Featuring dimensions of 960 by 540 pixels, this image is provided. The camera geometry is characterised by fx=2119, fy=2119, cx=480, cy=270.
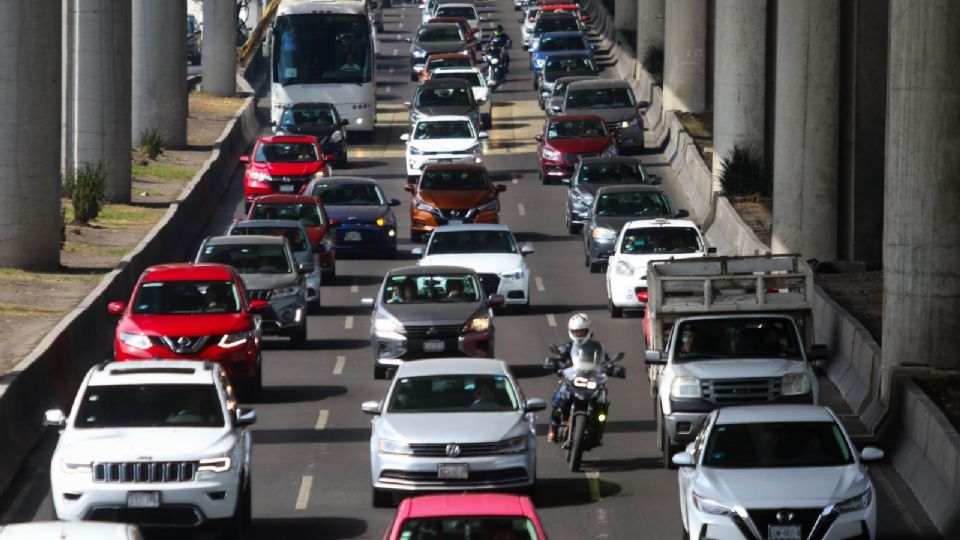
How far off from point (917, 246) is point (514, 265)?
1102 cm

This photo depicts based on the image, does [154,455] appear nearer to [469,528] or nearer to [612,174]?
[469,528]

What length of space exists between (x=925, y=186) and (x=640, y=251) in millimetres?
10163

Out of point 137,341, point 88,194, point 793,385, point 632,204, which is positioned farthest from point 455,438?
point 88,194

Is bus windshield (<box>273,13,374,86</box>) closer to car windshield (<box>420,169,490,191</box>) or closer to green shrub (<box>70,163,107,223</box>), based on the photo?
green shrub (<box>70,163,107,223</box>)

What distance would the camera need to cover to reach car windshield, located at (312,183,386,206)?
142ft

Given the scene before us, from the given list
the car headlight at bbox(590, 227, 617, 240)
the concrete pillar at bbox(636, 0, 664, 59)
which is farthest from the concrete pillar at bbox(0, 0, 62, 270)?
the concrete pillar at bbox(636, 0, 664, 59)

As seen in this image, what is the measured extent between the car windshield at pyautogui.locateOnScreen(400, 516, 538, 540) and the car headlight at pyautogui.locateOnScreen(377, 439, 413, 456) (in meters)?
5.96

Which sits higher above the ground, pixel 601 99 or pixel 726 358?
pixel 601 99

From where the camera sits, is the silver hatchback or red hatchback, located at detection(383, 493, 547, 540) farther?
the silver hatchback

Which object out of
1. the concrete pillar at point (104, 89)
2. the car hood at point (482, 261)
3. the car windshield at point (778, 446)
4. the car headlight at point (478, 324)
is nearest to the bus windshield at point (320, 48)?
the concrete pillar at point (104, 89)

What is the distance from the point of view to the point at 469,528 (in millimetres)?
14320

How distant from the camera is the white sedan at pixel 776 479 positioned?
17578 mm

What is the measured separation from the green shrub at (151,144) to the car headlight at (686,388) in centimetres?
3699

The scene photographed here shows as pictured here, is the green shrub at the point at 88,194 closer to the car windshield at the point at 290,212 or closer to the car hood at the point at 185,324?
the car windshield at the point at 290,212
